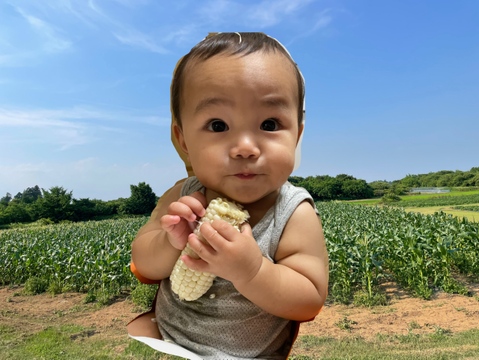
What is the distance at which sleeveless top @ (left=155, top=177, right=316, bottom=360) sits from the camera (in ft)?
4.26

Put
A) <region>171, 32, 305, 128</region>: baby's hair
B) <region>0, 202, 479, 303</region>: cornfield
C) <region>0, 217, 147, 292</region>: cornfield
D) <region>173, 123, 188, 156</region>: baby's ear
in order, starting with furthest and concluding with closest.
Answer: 1. <region>0, 217, 147, 292</region>: cornfield
2. <region>0, 202, 479, 303</region>: cornfield
3. <region>173, 123, 188, 156</region>: baby's ear
4. <region>171, 32, 305, 128</region>: baby's hair

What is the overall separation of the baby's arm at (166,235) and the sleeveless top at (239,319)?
0.53 ft

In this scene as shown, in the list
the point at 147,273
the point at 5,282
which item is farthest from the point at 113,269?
the point at 147,273

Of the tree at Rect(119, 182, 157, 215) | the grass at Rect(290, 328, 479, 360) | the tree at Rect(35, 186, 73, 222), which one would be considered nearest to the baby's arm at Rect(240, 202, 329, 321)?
the grass at Rect(290, 328, 479, 360)

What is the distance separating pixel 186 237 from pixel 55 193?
161 ft

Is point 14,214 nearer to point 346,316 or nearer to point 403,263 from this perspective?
point 403,263

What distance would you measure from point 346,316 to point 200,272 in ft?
21.4

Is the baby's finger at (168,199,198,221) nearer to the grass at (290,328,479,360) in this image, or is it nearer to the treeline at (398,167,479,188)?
the grass at (290,328,479,360)

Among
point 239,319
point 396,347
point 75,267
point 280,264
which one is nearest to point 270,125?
point 280,264

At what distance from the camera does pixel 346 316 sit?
7.04 m

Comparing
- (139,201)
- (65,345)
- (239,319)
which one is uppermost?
(139,201)

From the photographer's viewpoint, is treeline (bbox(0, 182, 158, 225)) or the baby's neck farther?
treeline (bbox(0, 182, 158, 225))

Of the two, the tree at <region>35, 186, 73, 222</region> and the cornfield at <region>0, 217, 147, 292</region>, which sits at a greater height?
the tree at <region>35, 186, 73, 222</region>

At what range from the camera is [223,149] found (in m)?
1.18
